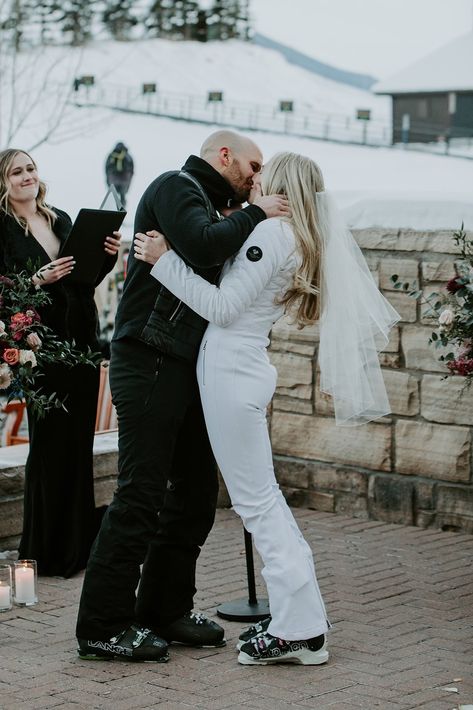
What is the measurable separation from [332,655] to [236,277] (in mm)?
1467

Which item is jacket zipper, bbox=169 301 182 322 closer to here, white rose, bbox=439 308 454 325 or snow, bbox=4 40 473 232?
white rose, bbox=439 308 454 325

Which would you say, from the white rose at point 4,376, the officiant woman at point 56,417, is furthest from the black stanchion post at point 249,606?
the white rose at point 4,376

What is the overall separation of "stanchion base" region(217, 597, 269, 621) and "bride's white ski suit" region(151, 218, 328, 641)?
624mm

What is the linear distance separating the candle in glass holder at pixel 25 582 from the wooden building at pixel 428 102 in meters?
14.9

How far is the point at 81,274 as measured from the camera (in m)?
5.52

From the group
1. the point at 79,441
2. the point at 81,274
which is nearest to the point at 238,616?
the point at 79,441

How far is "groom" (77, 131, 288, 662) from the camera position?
409 cm

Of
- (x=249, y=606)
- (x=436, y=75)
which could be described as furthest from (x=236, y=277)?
(x=436, y=75)

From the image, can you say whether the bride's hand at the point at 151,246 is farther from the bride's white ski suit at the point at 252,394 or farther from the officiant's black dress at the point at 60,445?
the officiant's black dress at the point at 60,445

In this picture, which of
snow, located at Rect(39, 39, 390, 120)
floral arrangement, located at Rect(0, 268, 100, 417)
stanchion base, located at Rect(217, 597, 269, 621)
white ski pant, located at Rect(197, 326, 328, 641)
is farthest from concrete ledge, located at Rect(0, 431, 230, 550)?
snow, located at Rect(39, 39, 390, 120)

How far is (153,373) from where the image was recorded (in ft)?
13.7

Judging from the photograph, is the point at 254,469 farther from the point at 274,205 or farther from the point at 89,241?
the point at 89,241

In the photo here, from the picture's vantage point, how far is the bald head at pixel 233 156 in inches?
167

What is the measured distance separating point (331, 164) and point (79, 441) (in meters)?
10.4
